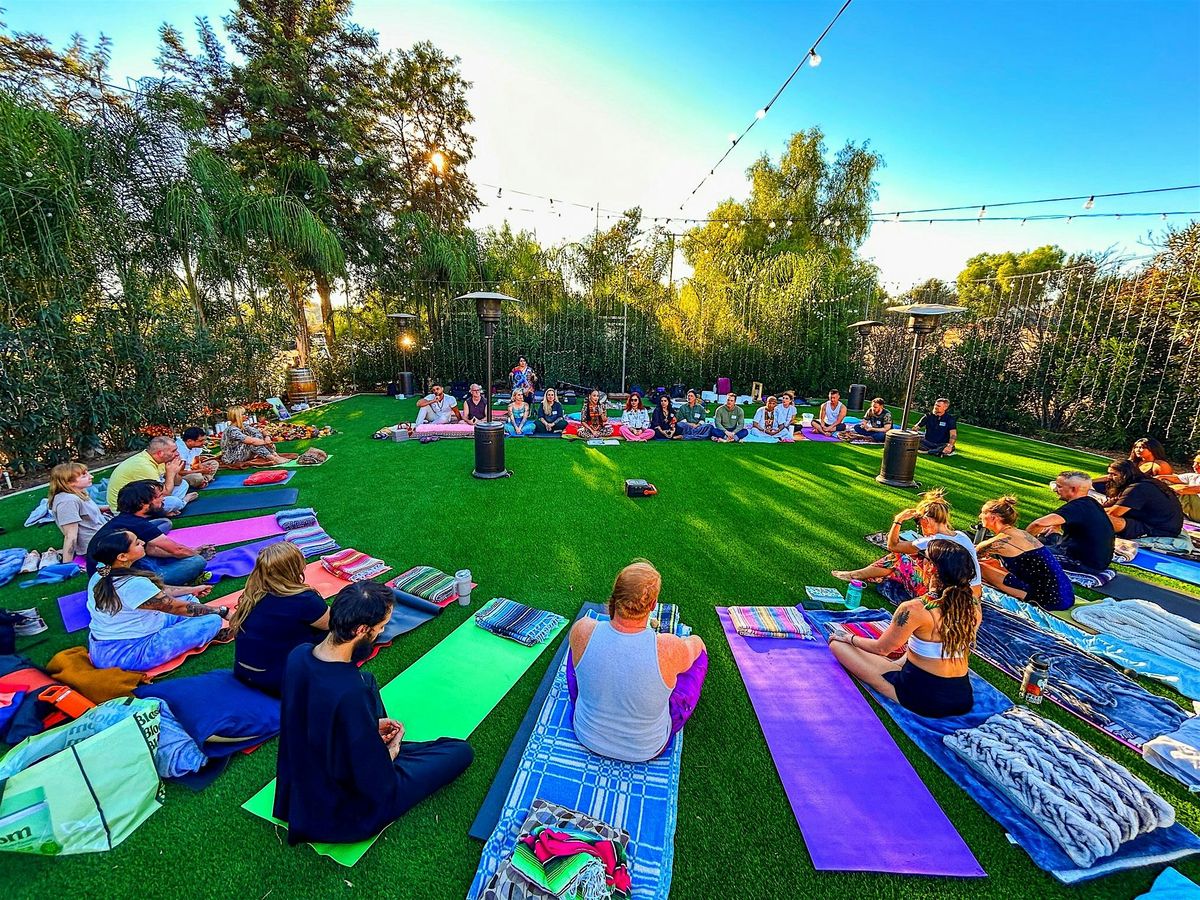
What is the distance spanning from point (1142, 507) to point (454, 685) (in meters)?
7.29

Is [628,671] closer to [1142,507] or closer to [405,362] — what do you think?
[1142,507]

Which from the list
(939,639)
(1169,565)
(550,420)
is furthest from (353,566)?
(1169,565)

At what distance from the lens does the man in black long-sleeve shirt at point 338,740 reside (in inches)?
74.0

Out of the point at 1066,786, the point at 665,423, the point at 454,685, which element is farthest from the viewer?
the point at 665,423

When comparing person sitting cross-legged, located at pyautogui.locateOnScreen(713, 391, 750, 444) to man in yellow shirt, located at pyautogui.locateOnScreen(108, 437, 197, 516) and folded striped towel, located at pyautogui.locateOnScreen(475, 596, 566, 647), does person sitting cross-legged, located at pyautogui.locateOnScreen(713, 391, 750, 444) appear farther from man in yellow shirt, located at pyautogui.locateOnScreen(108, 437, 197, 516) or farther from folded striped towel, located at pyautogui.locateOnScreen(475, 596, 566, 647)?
man in yellow shirt, located at pyautogui.locateOnScreen(108, 437, 197, 516)

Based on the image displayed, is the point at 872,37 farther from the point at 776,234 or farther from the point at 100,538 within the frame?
the point at 776,234

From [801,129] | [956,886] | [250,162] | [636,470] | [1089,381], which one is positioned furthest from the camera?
[801,129]

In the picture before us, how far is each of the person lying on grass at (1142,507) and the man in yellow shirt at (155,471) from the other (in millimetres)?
10172

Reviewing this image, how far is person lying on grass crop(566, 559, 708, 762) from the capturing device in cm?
226

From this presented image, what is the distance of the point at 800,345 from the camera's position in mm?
14898

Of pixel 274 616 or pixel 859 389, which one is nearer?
pixel 274 616

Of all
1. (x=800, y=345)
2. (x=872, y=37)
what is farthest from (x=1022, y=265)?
(x=872, y=37)

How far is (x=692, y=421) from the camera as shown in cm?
1071

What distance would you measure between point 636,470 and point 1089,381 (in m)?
9.70
